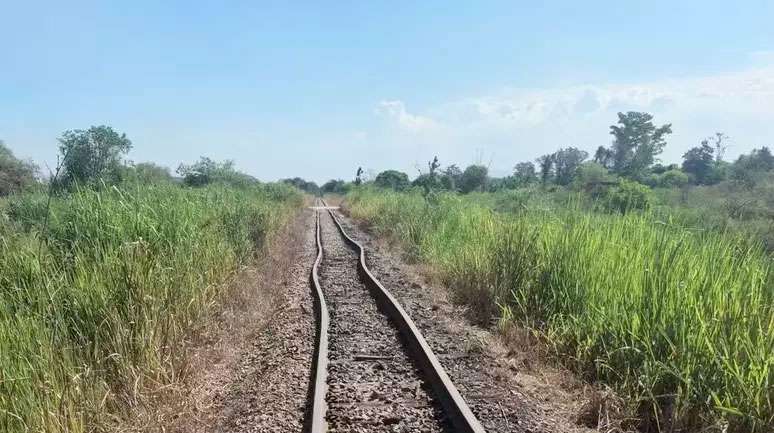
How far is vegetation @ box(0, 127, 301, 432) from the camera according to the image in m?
3.72

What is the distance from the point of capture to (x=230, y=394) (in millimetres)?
5078

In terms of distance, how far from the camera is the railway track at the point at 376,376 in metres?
4.23

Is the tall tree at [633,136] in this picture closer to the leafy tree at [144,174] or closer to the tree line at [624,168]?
the tree line at [624,168]

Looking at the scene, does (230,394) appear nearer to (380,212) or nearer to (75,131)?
(75,131)

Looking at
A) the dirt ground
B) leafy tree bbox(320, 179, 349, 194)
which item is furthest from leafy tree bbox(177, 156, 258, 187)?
leafy tree bbox(320, 179, 349, 194)

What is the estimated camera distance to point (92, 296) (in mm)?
4691

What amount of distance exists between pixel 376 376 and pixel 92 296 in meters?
2.78

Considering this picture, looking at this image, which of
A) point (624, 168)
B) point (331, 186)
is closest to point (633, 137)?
point (624, 168)

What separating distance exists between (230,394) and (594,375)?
3559 mm

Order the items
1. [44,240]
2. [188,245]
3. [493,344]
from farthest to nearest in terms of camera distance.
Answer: [188,245]
[493,344]
[44,240]

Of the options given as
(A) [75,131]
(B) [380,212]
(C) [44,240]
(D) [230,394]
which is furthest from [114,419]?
(B) [380,212]

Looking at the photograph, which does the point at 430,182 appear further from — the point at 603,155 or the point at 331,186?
the point at 331,186

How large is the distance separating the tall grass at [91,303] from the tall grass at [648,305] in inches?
159

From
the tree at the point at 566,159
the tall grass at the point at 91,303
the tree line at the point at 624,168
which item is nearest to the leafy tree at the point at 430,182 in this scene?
the tree line at the point at 624,168
